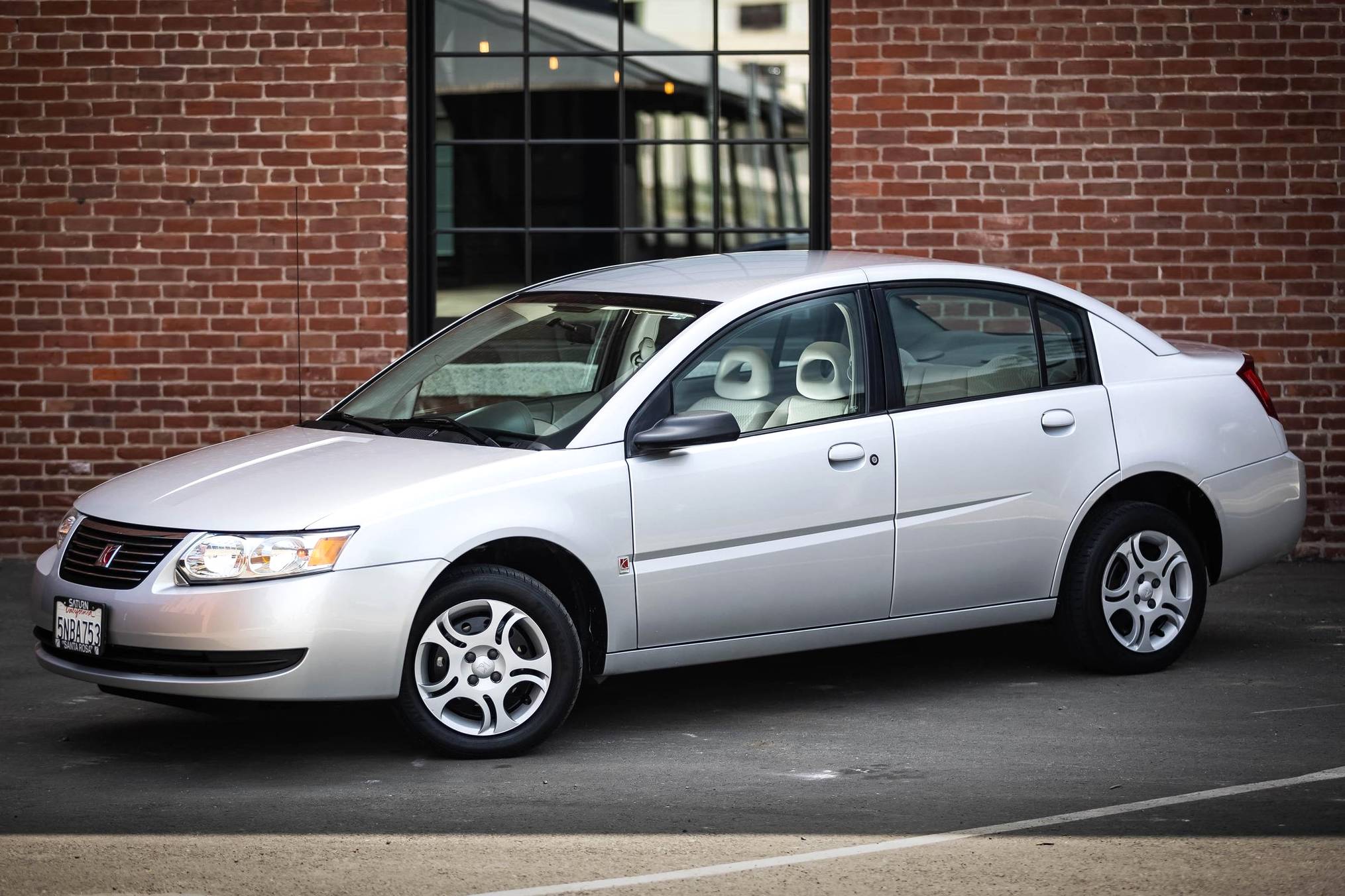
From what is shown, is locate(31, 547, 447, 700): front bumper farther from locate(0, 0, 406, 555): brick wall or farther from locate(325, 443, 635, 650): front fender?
locate(0, 0, 406, 555): brick wall

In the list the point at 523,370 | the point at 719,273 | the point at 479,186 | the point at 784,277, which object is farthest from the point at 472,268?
the point at 784,277

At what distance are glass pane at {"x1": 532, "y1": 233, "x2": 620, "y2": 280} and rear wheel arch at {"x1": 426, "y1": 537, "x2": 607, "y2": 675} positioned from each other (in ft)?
15.1

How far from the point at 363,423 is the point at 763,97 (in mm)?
4610

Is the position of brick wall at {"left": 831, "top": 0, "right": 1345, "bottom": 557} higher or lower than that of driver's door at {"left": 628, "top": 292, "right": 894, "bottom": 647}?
higher

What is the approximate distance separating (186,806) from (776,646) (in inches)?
85.6

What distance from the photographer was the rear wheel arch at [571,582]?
20.7ft

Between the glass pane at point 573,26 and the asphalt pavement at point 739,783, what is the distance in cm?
444

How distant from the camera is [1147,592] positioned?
7.44 metres

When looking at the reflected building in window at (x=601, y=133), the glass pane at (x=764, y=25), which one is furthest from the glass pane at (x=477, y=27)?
the glass pane at (x=764, y=25)

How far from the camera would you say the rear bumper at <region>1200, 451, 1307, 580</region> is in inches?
299

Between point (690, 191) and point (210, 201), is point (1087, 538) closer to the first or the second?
point (690, 191)

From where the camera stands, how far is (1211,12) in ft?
34.6

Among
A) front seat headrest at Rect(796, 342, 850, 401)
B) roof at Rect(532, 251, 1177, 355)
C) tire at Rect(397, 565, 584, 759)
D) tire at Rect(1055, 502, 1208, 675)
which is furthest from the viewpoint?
tire at Rect(1055, 502, 1208, 675)

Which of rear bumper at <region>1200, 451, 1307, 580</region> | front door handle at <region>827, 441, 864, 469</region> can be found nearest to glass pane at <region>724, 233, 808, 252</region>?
rear bumper at <region>1200, 451, 1307, 580</region>
